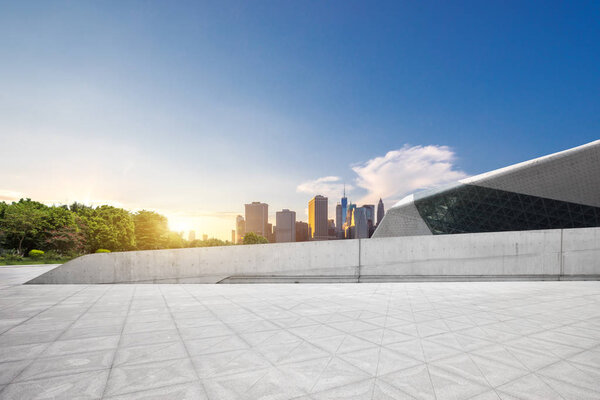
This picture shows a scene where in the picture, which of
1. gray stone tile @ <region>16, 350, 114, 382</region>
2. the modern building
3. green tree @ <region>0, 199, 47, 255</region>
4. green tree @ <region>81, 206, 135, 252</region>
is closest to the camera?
gray stone tile @ <region>16, 350, 114, 382</region>

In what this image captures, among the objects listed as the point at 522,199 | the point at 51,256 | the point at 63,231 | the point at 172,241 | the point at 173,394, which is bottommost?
the point at 172,241

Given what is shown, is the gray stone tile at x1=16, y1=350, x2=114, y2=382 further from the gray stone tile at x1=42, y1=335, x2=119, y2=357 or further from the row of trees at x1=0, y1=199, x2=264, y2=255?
the row of trees at x1=0, y1=199, x2=264, y2=255

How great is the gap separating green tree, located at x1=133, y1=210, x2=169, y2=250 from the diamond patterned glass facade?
46037mm

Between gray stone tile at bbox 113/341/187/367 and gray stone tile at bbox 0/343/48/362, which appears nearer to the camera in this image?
gray stone tile at bbox 113/341/187/367

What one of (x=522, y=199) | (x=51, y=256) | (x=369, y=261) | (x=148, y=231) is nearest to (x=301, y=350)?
(x=369, y=261)

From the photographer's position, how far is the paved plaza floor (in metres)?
3.23

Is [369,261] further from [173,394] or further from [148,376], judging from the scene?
[173,394]

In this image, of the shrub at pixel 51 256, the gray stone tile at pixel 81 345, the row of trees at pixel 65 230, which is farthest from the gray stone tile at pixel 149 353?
the row of trees at pixel 65 230

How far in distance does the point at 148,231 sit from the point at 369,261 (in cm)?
5288

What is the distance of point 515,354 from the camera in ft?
14.0

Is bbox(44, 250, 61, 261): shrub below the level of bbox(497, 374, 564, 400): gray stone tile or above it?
below

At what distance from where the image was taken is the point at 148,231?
56344mm

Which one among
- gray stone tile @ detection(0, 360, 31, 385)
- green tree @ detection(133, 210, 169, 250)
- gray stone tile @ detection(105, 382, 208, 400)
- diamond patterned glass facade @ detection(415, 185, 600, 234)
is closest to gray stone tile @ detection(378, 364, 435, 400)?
gray stone tile @ detection(105, 382, 208, 400)

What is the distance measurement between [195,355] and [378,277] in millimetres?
10672
